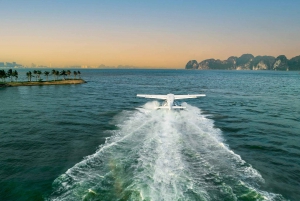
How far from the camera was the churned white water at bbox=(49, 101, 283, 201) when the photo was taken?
1384cm

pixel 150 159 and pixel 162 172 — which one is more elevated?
pixel 150 159

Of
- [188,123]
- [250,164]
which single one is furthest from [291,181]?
[188,123]

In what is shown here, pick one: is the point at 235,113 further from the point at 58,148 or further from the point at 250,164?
the point at 58,148

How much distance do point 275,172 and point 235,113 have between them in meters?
24.8

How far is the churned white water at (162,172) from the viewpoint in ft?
45.4

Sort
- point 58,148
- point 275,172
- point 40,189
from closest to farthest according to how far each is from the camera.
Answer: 1. point 40,189
2. point 275,172
3. point 58,148

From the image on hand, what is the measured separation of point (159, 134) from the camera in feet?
85.7

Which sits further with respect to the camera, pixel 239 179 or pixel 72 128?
pixel 72 128

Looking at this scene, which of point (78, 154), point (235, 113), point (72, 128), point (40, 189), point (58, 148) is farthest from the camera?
point (235, 113)

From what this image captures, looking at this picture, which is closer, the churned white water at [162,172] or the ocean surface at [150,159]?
the churned white water at [162,172]

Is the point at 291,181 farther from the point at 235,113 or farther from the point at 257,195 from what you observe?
the point at 235,113

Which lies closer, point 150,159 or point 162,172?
point 162,172

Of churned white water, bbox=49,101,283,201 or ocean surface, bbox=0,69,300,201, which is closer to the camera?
churned white water, bbox=49,101,283,201

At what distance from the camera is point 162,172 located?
641 inches
